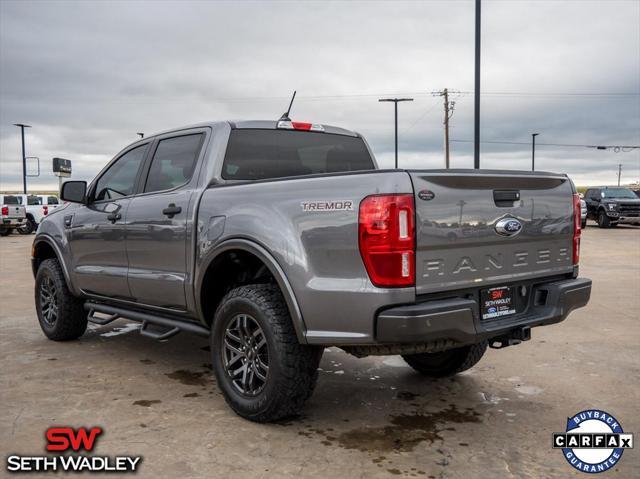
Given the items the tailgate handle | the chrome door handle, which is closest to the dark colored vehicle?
the tailgate handle

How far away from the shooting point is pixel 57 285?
19.9ft

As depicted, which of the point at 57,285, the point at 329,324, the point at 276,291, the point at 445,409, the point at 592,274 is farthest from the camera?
the point at 592,274

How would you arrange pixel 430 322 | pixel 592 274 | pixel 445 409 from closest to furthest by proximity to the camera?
pixel 430 322, pixel 445 409, pixel 592 274

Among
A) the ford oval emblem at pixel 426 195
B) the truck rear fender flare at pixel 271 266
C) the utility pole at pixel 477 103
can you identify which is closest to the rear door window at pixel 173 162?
the truck rear fender flare at pixel 271 266

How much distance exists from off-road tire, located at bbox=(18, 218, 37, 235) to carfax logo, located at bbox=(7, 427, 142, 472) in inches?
975

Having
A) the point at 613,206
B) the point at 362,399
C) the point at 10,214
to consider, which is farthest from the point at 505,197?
the point at 10,214

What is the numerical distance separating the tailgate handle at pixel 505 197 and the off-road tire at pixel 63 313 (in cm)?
421

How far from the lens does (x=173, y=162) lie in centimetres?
493

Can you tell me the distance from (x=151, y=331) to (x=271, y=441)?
165 centimetres

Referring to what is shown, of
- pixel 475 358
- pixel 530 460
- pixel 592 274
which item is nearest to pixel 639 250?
pixel 592 274

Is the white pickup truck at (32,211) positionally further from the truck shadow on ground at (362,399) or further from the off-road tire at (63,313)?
the truck shadow on ground at (362,399)

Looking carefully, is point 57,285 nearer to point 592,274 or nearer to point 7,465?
point 7,465

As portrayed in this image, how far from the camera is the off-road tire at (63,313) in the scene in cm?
602

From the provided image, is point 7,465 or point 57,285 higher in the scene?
point 57,285
